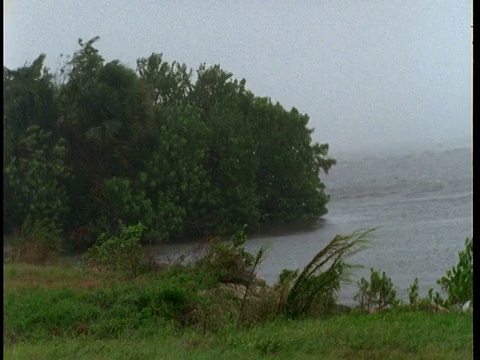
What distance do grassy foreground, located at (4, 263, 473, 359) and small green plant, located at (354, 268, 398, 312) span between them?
0.09 feet

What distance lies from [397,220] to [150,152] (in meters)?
0.70

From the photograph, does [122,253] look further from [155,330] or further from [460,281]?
[460,281]

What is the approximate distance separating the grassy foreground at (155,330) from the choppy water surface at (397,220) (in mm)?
97

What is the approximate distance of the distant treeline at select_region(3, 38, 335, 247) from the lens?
6.44 ft

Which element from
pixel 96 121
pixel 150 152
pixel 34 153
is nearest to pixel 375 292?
pixel 150 152

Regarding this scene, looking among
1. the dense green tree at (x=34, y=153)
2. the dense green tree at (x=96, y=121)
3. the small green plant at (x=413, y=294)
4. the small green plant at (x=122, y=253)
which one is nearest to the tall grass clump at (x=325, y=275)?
the small green plant at (x=413, y=294)

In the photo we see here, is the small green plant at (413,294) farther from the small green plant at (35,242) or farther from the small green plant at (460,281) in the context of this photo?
the small green plant at (35,242)

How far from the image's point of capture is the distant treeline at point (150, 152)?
1.96 metres

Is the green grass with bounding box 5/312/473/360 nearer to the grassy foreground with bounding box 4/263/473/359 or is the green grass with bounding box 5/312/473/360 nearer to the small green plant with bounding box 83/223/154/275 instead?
the grassy foreground with bounding box 4/263/473/359

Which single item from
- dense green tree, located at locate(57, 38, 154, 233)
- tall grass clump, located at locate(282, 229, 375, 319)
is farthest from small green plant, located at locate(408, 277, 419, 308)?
dense green tree, located at locate(57, 38, 154, 233)

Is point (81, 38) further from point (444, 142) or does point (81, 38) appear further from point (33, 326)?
point (444, 142)

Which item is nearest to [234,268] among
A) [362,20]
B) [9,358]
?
[9,358]

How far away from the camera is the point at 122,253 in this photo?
78.3 inches

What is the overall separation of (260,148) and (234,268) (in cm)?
34
